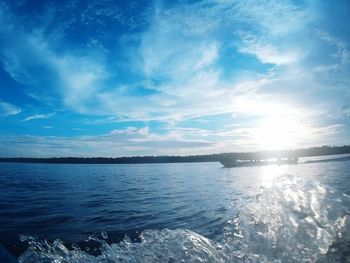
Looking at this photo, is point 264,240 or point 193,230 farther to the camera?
point 193,230

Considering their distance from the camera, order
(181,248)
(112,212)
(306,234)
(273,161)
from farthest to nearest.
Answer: (273,161), (112,212), (306,234), (181,248)

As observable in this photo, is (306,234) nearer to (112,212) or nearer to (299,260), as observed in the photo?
(299,260)

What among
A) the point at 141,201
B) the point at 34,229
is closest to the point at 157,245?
the point at 34,229

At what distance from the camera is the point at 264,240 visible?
27.8ft

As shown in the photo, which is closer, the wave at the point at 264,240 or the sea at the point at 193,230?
the wave at the point at 264,240

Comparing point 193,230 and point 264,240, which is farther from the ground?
point 264,240

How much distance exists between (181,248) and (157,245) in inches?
30.0

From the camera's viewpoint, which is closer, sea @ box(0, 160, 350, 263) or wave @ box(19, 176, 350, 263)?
wave @ box(19, 176, 350, 263)

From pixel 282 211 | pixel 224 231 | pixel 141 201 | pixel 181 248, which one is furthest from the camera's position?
pixel 141 201

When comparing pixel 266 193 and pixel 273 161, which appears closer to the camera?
Answer: pixel 266 193

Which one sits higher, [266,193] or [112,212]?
[266,193]

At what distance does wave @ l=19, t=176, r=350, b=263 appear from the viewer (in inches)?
281

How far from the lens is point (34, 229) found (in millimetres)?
11742

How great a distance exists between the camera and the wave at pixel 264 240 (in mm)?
7148
